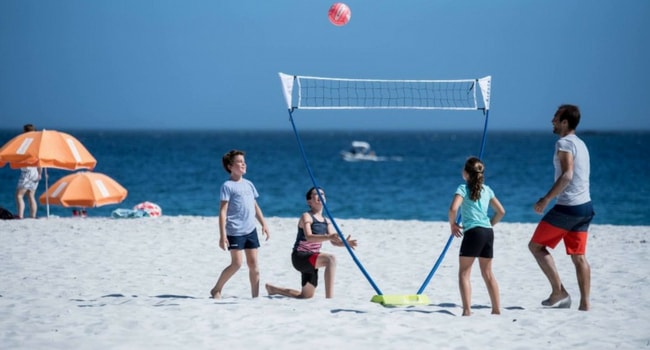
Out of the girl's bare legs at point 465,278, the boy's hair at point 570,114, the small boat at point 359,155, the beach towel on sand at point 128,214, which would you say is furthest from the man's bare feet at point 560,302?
the small boat at point 359,155

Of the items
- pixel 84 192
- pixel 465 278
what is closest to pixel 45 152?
pixel 84 192

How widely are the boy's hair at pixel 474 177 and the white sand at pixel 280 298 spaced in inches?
33.5

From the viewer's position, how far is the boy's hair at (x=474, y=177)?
5.24m

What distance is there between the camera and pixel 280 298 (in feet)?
20.4

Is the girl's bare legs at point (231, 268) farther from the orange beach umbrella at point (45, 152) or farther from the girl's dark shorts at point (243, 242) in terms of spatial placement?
the orange beach umbrella at point (45, 152)

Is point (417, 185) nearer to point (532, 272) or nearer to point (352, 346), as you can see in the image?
point (532, 272)

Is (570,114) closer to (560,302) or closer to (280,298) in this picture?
(560,302)

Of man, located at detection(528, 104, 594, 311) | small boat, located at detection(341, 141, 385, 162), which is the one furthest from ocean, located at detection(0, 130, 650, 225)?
man, located at detection(528, 104, 594, 311)

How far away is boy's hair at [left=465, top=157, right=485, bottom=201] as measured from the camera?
17.2 feet

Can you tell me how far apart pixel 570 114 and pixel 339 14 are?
2827 millimetres

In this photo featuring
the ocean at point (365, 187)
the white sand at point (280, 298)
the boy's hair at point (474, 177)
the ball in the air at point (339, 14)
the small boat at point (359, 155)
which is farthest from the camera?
the small boat at point (359, 155)

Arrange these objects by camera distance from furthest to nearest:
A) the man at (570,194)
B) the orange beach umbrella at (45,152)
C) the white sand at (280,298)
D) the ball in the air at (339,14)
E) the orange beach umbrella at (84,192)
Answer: the orange beach umbrella at (84,192) < the orange beach umbrella at (45,152) < the ball in the air at (339,14) < the man at (570,194) < the white sand at (280,298)

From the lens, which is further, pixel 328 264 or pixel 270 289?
pixel 270 289

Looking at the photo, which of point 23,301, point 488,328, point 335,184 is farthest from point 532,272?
point 335,184
